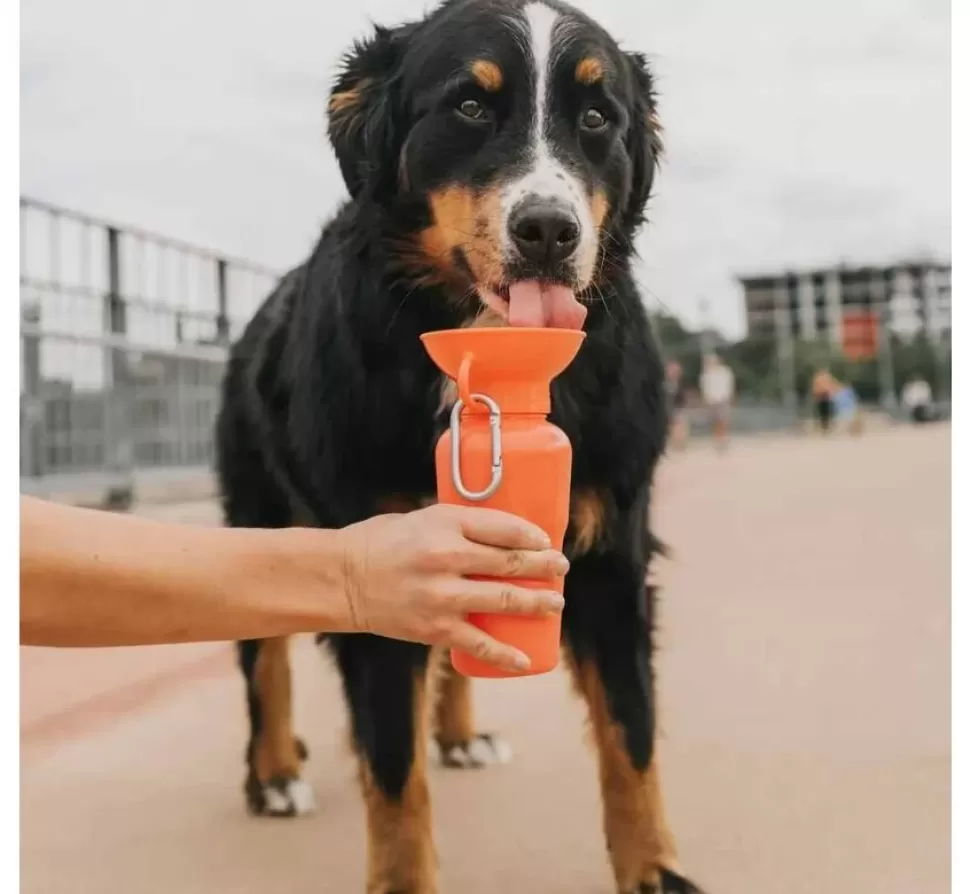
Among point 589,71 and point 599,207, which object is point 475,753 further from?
point 589,71

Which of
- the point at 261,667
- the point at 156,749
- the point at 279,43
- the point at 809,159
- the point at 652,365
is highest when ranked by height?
the point at 279,43

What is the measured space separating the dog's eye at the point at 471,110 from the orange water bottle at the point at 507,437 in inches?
16.6

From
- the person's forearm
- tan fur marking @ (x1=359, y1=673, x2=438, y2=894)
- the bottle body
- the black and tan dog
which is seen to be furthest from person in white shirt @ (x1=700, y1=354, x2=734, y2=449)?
the person's forearm

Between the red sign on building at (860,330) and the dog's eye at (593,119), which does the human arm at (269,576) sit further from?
the red sign on building at (860,330)

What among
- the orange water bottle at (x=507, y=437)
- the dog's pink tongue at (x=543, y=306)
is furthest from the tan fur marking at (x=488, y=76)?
the orange water bottle at (x=507, y=437)

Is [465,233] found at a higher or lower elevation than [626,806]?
higher

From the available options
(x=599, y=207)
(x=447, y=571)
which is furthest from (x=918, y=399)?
(x=447, y=571)

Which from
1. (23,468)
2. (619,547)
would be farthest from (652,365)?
(23,468)

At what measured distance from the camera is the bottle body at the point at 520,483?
2.94ft

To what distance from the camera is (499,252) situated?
1171 mm

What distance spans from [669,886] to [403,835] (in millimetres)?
345

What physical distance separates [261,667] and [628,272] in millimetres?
869

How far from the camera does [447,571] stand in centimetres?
87

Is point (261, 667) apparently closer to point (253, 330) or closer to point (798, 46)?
point (253, 330)
